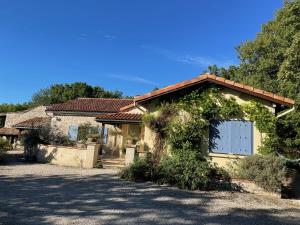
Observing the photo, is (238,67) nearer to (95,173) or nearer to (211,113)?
(211,113)

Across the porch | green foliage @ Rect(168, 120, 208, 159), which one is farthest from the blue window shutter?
the porch

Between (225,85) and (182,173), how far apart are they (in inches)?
177

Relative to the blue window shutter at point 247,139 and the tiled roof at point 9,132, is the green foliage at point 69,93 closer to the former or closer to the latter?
the tiled roof at point 9,132

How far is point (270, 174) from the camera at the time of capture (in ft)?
33.0

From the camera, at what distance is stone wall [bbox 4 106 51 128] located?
1507 inches

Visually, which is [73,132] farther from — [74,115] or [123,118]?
[123,118]

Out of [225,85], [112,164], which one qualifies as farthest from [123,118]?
[225,85]

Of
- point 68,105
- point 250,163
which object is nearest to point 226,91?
point 250,163

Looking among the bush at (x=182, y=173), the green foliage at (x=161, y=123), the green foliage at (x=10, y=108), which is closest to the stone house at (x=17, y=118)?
the green foliage at (x=10, y=108)

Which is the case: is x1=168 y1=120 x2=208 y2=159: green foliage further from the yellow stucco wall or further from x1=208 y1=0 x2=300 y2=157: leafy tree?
x1=208 y1=0 x2=300 y2=157: leafy tree

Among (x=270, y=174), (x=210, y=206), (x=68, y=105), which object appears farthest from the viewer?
(x=68, y=105)

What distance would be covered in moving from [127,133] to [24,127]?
50.3 ft

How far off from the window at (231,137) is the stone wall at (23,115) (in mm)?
30577

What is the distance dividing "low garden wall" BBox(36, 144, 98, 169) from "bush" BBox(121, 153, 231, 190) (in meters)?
4.02
